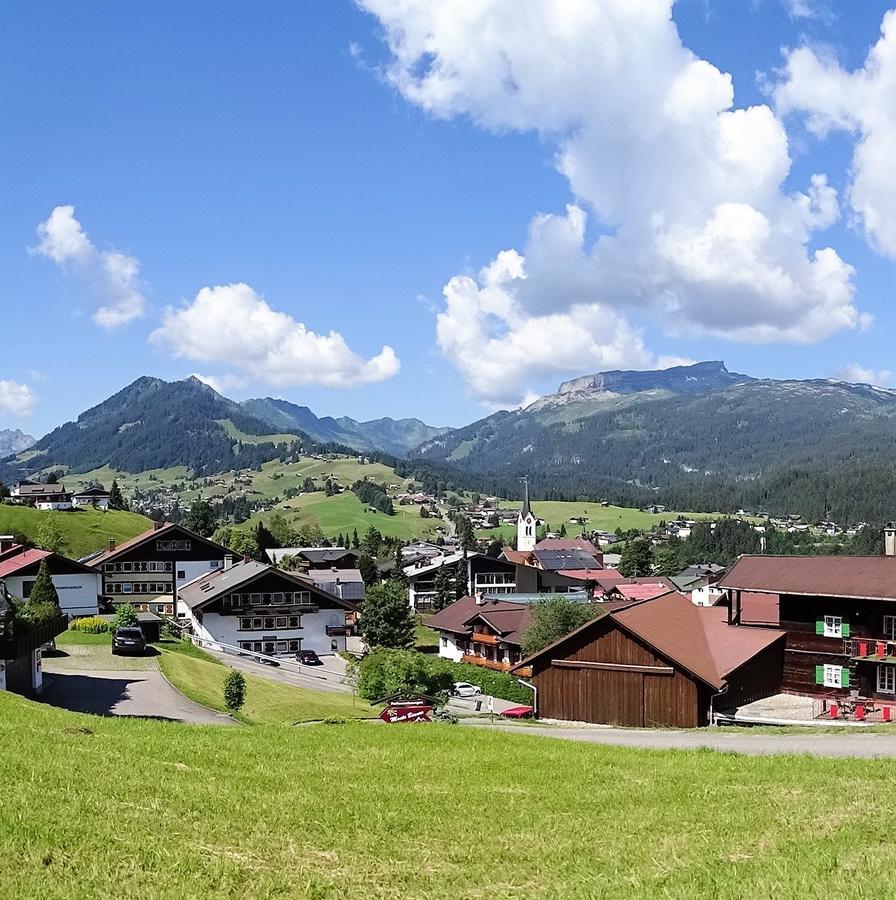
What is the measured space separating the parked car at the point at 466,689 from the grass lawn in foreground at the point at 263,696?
357 inches

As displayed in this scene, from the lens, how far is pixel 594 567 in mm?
139250

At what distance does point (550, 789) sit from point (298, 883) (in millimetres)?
7469

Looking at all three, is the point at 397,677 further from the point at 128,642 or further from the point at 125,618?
the point at 125,618

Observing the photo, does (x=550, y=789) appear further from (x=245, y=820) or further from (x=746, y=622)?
(x=746, y=622)

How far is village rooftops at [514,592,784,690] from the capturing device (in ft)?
122

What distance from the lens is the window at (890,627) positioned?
3697cm

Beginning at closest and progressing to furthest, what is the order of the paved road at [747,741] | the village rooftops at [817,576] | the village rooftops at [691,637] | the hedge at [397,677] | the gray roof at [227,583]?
the paved road at [747,741] < the village rooftops at [691,637] < the village rooftops at [817,576] < the hedge at [397,677] < the gray roof at [227,583]

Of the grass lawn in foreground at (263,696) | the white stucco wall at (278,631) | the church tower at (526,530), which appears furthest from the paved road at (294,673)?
the church tower at (526,530)

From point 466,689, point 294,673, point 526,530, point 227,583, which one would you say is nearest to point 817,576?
point 466,689

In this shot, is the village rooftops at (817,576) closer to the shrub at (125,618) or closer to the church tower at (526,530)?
the shrub at (125,618)

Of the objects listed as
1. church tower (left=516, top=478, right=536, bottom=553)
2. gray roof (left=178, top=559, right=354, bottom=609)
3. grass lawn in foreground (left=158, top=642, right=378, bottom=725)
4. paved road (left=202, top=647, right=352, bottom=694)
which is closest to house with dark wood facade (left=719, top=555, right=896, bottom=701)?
grass lawn in foreground (left=158, top=642, right=378, bottom=725)

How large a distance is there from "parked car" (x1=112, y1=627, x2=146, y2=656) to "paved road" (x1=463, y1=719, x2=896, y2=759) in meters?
25.7

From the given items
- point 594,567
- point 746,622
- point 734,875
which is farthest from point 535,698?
point 594,567

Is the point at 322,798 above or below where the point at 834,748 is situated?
above
